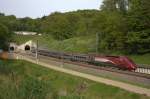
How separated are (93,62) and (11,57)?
3061 cm

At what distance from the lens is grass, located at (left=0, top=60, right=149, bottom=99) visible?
27328mm

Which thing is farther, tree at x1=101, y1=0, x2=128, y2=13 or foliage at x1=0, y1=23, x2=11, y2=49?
foliage at x1=0, y1=23, x2=11, y2=49

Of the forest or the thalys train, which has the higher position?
the forest

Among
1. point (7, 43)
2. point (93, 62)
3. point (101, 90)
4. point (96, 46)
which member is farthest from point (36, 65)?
point (7, 43)

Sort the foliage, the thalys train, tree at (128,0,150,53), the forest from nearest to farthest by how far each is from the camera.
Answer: the thalys train → tree at (128,0,150,53) → the forest → the foliage

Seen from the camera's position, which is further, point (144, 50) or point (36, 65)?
point (144, 50)

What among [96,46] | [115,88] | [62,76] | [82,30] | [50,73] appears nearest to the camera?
[115,88]

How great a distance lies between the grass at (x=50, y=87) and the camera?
27.3m

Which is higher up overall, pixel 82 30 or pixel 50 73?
pixel 82 30

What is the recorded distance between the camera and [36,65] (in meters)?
71.9

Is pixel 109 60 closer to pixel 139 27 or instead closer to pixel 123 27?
pixel 139 27

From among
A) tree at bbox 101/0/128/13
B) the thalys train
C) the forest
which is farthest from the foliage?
the thalys train

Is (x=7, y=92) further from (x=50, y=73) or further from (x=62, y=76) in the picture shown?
(x=50, y=73)

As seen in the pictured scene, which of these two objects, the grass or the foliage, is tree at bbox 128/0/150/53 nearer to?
the grass
